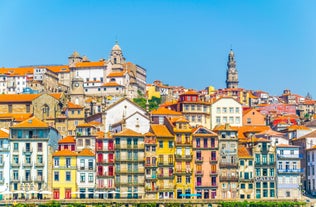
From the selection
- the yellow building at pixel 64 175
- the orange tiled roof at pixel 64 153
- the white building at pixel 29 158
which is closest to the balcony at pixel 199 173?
the yellow building at pixel 64 175

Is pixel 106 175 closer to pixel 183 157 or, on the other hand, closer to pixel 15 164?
pixel 183 157

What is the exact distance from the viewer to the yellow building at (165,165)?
305 ft

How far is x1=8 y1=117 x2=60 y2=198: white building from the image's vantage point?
91.1 meters

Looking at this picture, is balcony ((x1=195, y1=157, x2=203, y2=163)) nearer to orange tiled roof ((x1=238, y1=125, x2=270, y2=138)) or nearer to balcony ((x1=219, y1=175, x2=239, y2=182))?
balcony ((x1=219, y1=175, x2=239, y2=182))

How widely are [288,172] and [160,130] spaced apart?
15.9m

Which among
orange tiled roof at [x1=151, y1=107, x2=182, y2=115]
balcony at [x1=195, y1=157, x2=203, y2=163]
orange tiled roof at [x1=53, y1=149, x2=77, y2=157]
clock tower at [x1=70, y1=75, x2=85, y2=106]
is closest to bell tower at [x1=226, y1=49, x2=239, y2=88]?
clock tower at [x1=70, y1=75, x2=85, y2=106]

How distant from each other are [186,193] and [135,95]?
174 ft

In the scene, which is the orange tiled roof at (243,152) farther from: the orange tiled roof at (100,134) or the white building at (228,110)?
the orange tiled roof at (100,134)

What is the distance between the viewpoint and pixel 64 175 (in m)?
91.4

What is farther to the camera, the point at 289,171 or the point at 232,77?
the point at 232,77

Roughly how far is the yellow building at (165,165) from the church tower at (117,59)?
58106mm

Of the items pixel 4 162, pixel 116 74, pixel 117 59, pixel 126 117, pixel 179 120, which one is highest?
pixel 117 59

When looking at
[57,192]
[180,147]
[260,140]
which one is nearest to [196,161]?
[180,147]

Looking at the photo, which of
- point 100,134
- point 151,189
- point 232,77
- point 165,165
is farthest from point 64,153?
point 232,77
